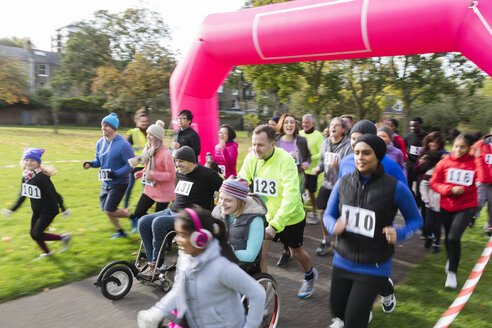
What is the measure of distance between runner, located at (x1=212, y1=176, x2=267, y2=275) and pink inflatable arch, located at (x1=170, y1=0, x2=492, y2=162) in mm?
3929

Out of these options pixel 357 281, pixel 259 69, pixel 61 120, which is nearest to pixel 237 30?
pixel 357 281

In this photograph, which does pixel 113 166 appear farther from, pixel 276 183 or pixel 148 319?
pixel 148 319

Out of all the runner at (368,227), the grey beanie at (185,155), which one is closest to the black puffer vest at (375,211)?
the runner at (368,227)

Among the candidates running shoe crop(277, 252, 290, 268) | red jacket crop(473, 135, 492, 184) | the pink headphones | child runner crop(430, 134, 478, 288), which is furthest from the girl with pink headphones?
red jacket crop(473, 135, 492, 184)

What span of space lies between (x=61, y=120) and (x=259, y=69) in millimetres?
34607

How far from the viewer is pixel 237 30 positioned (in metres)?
7.32

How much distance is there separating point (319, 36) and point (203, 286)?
17.1ft

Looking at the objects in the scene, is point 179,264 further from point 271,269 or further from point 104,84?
point 104,84

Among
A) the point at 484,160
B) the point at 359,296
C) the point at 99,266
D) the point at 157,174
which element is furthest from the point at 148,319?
the point at 484,160

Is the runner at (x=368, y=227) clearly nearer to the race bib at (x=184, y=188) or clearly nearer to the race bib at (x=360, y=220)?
the race bib at (x=360, y=220)

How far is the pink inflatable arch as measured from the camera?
5258 millimetres

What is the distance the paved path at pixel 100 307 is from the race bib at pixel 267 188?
1.32 meters

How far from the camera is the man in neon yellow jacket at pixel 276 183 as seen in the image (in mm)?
3973

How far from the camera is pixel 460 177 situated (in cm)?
484
